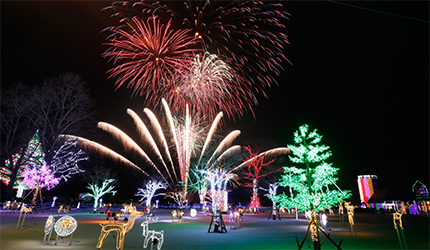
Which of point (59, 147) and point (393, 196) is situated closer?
point (59, 147)

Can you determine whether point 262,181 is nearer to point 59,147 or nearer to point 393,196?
point 393,196

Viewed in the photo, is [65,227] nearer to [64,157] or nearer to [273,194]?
[64,157]

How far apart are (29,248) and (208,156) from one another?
3305 cm

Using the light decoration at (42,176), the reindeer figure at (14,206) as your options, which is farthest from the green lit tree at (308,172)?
the light decoration at (42,176)

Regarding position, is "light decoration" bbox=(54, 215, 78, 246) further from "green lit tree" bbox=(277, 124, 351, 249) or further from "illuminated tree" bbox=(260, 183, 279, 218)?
"illuminated tree" bbox=(260, 183, 279, 218)

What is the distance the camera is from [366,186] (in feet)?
166

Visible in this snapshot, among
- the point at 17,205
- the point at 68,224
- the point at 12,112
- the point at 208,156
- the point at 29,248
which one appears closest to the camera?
the point at 29,248

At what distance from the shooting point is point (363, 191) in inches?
2000

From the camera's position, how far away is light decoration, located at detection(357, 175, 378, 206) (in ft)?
163

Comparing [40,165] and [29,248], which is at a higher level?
[40,165]

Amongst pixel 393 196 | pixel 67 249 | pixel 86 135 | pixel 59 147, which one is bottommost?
pixel 67 249

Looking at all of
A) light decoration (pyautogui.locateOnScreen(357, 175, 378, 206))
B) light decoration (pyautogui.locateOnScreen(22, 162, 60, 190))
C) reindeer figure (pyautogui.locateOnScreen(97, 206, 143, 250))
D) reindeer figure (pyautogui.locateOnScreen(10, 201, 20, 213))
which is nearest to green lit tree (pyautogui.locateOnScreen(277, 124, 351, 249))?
reindeer figure (pyautogui.locateOnScreen(97, 206, 143, 250))

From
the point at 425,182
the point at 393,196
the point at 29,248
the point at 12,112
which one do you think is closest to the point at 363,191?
the point at 393,196

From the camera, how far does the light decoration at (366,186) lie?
163ft
